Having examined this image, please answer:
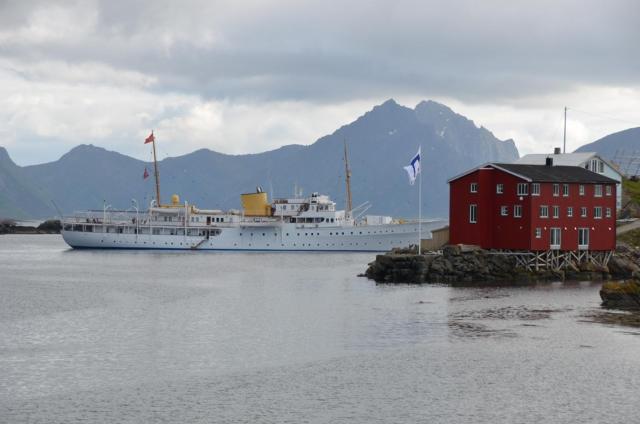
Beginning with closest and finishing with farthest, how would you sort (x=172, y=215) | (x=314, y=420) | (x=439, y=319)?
(x=314, y=420)
(x=439, y=319)
(x=172, y=215)

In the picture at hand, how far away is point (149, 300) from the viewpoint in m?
51.4

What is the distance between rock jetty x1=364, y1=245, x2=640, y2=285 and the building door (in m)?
1.66

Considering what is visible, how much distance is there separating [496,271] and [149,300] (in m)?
23.3

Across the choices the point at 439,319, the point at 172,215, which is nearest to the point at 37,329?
the point at 439,319

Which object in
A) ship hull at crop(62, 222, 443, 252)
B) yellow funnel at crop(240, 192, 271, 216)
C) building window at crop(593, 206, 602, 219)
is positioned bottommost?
ship hull at crop(62, 222, 443, 252)

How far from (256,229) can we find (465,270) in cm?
5023

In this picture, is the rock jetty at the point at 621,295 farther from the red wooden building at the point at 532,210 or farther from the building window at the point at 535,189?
the building window at the point at 535,189

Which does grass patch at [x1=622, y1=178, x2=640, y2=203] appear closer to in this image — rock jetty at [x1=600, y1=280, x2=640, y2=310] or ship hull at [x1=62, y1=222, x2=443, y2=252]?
ship hull at [x1=62, y1=222, x2=443, y2=252]

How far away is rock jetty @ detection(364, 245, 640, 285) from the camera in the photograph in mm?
60094

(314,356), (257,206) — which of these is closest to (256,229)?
(257,206)

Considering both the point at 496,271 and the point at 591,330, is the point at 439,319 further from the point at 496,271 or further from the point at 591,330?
the point at 496,271

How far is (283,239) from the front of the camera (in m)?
107

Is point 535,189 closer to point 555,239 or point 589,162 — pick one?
point 555,239

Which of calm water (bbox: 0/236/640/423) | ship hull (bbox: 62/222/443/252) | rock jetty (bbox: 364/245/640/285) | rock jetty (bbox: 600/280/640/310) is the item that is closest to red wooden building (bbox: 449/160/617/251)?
rock jetty (bbox: 364/245/640/285)
